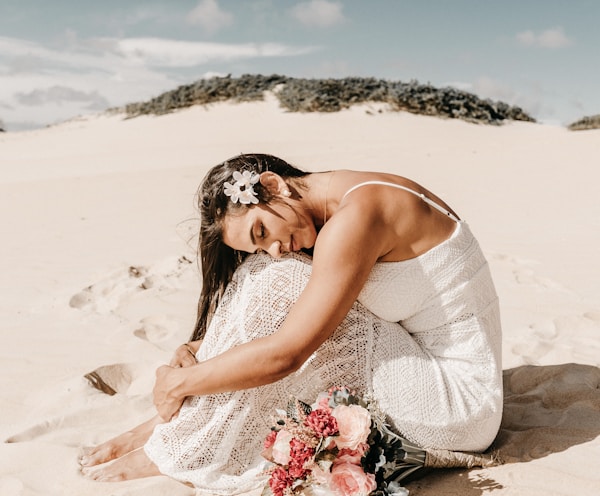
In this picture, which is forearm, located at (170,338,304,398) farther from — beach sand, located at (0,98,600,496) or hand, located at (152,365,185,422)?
beach sand, located at (0,98,600,496)

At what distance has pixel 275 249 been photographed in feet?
8.42

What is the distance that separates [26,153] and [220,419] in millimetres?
17441

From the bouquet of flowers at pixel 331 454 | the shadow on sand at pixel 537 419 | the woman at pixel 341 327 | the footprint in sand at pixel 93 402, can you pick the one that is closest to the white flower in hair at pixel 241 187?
the woman at pixel 341 327

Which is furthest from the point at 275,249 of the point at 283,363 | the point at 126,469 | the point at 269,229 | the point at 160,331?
the point at 160,331

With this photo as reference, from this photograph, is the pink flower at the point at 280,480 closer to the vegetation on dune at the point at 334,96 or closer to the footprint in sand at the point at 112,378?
the footprint in sand at the point at 112,378

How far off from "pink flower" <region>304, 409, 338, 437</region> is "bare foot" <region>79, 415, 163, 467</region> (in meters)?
1.00

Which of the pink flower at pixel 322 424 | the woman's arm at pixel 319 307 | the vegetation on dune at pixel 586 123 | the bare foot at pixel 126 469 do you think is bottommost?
the bare foot at pixel 126 469

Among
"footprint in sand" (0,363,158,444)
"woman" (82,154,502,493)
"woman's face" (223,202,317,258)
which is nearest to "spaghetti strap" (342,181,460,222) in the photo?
"woman" (82,154,502,493)

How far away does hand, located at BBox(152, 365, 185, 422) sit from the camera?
2520 mm

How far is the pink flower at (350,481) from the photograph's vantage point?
2.08 meters

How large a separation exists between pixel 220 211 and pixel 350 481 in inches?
47.3

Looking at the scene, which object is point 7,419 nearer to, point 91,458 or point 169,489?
point 91,458

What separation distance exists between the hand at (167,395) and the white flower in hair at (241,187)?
0.76 metres

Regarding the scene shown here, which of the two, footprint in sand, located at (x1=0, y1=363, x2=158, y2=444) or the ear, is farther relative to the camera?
footprint in sand, located at (x1=0, y1=363, x2=158, y2=444)
